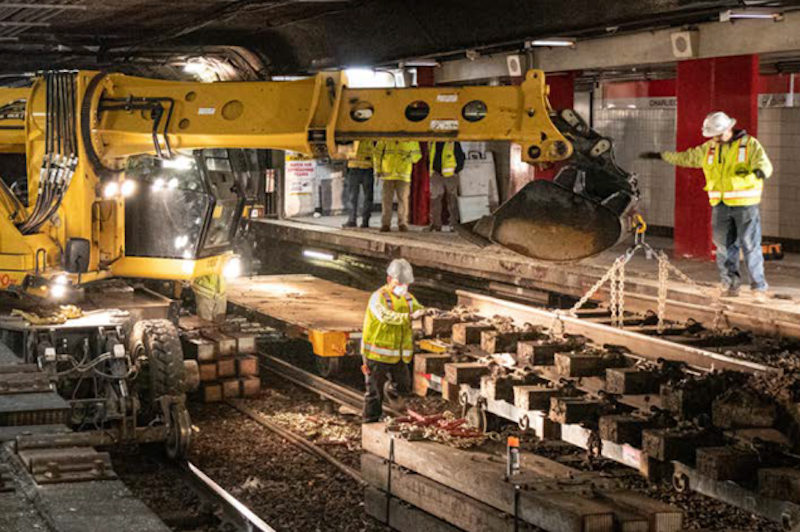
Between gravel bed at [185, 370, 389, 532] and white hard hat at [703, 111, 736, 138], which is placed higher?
white hard hat at [703, 111, 736, 138]

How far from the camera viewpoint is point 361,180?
21.1 metres

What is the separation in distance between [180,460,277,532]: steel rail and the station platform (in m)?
2.71

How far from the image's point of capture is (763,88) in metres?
19.4

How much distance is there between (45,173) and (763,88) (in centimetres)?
1164

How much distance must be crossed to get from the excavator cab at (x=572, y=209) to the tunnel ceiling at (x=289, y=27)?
5.09m

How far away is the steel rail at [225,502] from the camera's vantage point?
9453 mm

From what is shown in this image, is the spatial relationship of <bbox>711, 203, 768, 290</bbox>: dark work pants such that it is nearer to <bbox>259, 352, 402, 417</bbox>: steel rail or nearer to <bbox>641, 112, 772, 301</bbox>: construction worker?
<bbox>641, 112, 772, 301</bbox>: construction worker

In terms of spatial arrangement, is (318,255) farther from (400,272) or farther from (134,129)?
(400,272)

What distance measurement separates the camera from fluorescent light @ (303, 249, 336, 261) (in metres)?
21.6

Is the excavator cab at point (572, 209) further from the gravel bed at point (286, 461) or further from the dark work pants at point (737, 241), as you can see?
the dark work pants at point (737, 241)

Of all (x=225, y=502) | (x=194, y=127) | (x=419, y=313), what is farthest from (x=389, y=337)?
(x=194, y=127)

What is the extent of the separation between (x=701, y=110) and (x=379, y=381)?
21.3 ft

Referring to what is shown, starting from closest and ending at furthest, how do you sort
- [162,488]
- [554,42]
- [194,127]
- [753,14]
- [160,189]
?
[162,488] < [194,127] < [160,189] < [753,14] < [554,42]

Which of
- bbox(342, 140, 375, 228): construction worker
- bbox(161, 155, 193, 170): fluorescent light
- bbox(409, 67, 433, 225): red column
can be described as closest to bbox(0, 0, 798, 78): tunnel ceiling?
bbox(342, 140, 375, 228): construction worker
